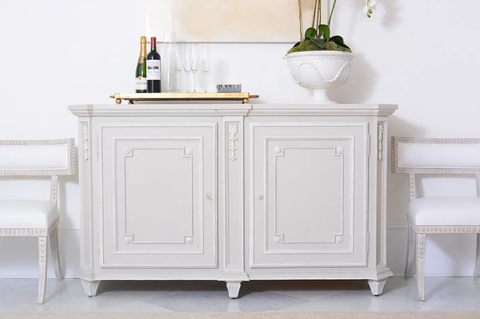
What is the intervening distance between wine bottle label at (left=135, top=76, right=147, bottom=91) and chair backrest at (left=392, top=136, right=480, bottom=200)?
4.17 feet

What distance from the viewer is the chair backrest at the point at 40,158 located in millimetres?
2768

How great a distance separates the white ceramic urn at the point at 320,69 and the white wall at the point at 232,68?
1.03 feet

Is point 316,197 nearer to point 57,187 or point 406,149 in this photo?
point 406,149

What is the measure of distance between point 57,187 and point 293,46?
1378mm

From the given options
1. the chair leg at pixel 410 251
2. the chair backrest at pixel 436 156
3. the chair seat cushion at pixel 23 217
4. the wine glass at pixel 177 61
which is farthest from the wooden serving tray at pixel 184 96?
the chair leg at pixel 410 251

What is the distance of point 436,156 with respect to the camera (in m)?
2.82

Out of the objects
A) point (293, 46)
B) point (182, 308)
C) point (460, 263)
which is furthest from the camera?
point (460, 263)

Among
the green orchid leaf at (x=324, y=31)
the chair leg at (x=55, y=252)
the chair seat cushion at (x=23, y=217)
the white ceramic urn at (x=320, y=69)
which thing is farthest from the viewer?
the chair leg at (x=55, y=252)

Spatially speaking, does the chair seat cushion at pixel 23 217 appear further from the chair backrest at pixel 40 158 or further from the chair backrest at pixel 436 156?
the chair backrest at pixel 436 156

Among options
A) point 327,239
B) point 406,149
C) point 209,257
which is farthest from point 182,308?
point 406,149

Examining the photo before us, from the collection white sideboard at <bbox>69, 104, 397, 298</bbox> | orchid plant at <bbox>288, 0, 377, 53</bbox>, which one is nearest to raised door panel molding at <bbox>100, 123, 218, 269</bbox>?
white sideboard at <bbox>69, 104, 397, 298</bbox>

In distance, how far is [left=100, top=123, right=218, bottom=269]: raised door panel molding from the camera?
2465 mm

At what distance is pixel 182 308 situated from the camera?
242cm

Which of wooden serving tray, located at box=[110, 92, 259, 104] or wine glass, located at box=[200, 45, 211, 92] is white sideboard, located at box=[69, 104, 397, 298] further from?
wine glass, located at box=[200, 45, 211, 92]
